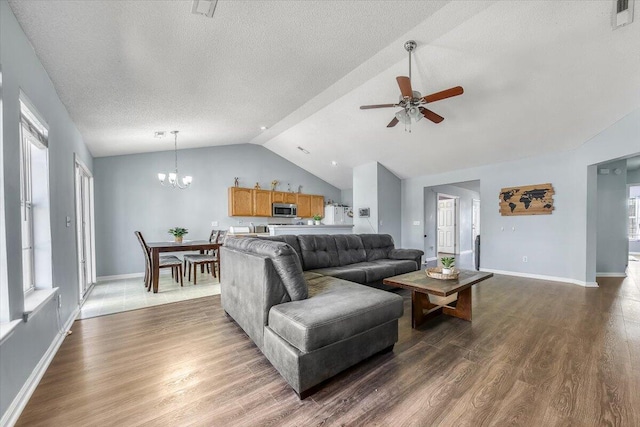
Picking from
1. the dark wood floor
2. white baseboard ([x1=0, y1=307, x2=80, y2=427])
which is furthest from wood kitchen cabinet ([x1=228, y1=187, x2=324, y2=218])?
white baseboard ([x1=0, y1=307, x2=80, y2=427])

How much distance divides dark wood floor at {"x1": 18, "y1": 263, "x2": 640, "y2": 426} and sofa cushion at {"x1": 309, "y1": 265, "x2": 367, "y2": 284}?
776 mm

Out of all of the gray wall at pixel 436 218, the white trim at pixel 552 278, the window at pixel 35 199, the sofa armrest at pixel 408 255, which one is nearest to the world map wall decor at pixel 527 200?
the white trim at pixel 552 278

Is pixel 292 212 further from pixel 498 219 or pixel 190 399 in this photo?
pixel 190 399

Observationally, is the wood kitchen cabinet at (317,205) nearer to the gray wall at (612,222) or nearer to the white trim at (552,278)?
the white trim at (552,278)

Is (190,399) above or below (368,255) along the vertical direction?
below

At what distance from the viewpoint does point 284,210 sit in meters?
7.55

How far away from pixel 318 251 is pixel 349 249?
635 millimetres

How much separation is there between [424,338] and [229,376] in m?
1.74

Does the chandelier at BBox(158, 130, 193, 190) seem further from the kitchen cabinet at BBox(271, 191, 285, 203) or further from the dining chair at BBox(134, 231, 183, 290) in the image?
the kitchen cabinet at BBox(271, 191, 285, 203)

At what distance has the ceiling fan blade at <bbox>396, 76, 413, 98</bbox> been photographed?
8.72ft

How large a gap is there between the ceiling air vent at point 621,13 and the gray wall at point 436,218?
458 centimetres

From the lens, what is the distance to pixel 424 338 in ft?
8.09

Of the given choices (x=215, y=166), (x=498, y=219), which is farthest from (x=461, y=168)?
(x=215, y=166)

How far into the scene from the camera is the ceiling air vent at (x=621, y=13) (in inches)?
87.4
